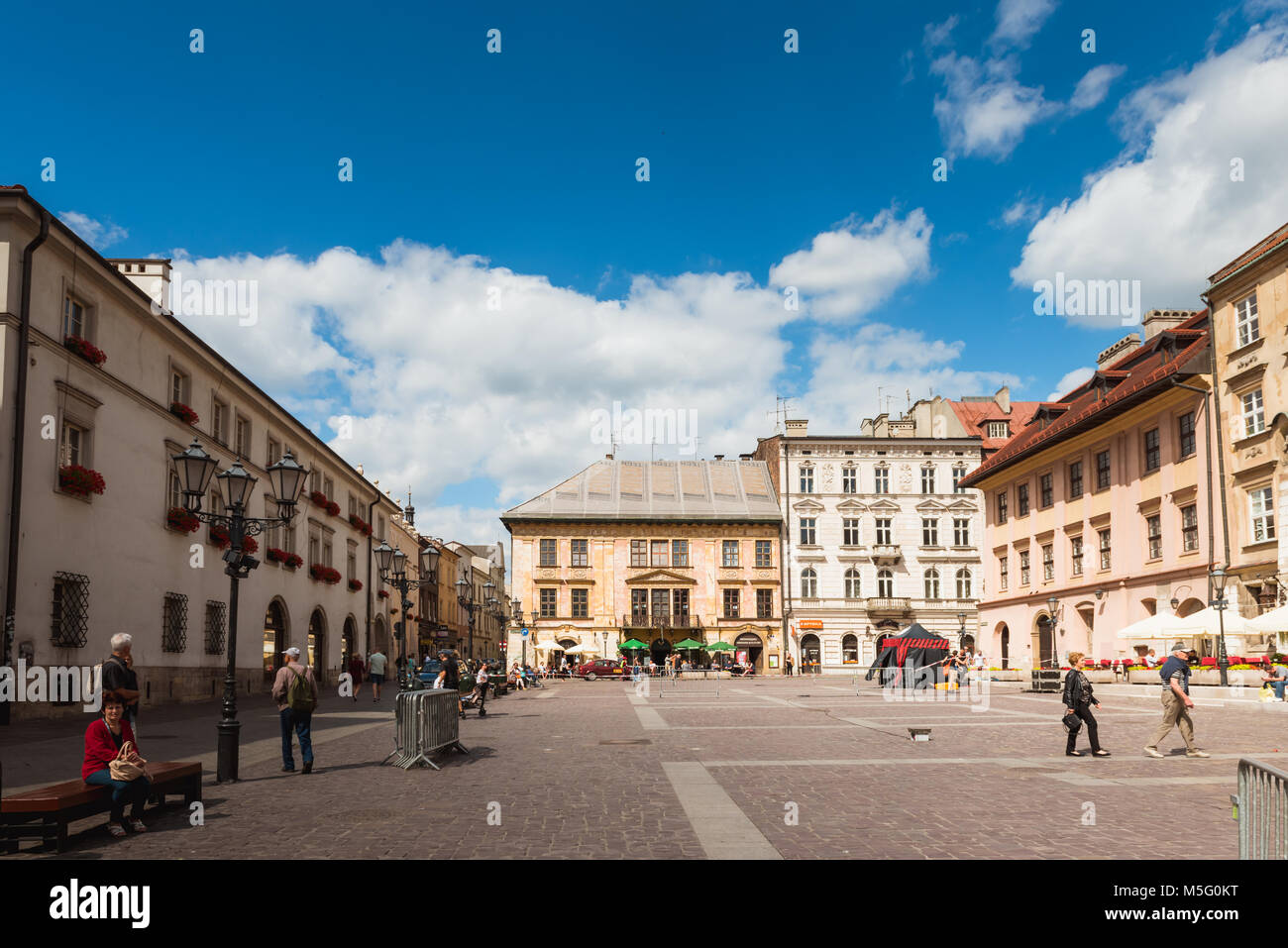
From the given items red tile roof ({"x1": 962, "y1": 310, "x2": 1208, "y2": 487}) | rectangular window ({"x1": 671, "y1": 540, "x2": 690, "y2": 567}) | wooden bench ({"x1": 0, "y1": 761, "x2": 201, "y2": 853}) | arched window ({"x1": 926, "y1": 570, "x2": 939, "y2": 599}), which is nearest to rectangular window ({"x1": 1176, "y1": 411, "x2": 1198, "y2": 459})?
red tile roof ({"x1": 962, "y1": 310, "x2": 1208, "y2": 487})

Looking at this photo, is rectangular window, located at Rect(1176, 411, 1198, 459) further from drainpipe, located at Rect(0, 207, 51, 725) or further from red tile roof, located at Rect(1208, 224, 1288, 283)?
drainpipe, located at Rect(0, 207, 51, 725)

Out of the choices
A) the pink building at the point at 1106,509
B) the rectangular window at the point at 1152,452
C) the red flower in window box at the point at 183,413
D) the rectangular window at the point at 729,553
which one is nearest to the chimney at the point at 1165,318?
the pink building at the point at 1106,509

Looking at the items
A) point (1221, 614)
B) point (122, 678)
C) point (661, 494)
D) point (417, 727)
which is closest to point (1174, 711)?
point (417, 727)

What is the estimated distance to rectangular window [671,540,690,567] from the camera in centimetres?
7012

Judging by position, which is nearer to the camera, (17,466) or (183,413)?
(17,466)

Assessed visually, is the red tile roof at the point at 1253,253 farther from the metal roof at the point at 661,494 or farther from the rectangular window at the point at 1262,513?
the metal roof at the point at 661,494

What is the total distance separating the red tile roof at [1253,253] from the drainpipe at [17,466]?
33.4 meters

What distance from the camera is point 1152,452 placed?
38438 millimetres

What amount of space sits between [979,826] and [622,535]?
61.0 metres

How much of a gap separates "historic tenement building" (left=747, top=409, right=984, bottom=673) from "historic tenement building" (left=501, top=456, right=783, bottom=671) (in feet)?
6.90

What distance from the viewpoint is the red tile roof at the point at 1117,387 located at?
36.7m

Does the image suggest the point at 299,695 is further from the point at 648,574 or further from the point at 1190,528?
the point at 648,574

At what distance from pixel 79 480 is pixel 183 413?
655cm

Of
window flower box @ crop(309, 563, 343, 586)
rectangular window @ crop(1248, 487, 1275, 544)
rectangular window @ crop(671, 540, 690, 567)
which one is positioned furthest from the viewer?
rectangular window @ crop(671, 540, 690, 567)
